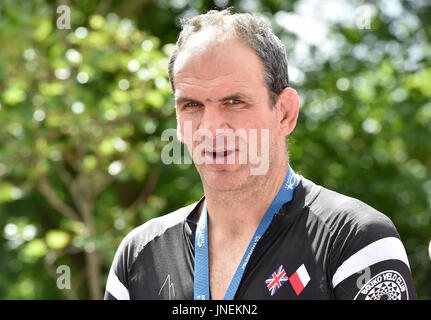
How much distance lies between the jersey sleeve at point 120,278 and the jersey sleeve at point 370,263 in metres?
0.75

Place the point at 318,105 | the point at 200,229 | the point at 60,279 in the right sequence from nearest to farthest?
1. the point at 200,229
2. the point at 60,279
3. the point at 318,105

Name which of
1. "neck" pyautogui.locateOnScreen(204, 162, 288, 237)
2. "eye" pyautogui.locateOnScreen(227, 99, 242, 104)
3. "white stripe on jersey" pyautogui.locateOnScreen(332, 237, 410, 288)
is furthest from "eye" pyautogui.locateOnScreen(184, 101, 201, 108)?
"white stripe on jersey" pyautogui.locateOnScreen(332, 237, 410, 288)

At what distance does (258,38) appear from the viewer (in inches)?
78.5

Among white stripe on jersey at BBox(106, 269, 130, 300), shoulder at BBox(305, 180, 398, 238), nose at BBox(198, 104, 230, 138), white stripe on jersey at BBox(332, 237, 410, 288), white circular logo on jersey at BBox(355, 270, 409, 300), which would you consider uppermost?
nose at BBox(198, 104, 230, 138)

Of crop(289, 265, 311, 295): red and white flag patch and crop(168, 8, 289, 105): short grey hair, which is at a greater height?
crop(168, 8, 289, 105): short grey hair

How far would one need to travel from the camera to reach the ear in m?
2.11

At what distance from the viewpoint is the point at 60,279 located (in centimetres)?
611

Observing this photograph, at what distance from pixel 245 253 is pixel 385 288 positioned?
45cm

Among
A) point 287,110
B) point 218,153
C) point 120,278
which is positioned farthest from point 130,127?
point 218,153

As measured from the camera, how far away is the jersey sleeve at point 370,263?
1701mm

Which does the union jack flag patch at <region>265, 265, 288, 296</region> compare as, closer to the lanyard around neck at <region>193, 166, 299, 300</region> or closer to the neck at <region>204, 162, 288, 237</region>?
the lanyard around neck at <region>193, 166, 299, 300</region>

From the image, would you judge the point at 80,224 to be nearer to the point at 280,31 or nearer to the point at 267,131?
the point at 280,31
